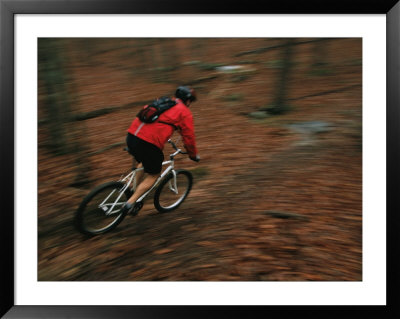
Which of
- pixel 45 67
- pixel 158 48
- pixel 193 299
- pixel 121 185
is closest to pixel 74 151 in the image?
pixel 121 185

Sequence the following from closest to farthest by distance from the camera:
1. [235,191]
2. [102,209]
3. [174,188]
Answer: [102,209]
[174,188]
[235,191]

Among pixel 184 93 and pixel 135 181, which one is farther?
pixel 135 181

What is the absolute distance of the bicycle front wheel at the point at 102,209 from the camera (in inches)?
102

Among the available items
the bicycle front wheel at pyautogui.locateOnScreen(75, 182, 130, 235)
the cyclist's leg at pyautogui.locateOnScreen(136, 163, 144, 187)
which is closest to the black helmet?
the cyclist's leg at pyautogui.locateOnScreen(136, 163, 144, 187)

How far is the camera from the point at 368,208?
2.51 metres

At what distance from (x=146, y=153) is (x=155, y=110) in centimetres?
43

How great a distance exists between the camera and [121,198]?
2764 mm

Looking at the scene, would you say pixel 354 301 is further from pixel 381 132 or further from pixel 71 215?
pixel 71 215

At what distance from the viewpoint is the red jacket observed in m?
2.57

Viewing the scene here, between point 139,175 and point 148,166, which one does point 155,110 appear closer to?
point 148,166

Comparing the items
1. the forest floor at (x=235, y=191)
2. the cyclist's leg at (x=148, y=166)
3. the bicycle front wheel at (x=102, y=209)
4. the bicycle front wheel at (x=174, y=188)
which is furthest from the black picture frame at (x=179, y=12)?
the cyclist's leg at (x=148, y=166)

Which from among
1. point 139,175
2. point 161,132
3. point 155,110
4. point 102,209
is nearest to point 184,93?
point 155,110

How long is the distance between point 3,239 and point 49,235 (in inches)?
13.7

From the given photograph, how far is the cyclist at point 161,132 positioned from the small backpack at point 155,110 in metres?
0.03
